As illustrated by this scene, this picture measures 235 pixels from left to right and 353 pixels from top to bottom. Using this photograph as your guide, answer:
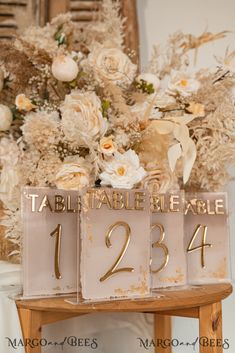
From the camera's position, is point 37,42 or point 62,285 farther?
point 37,42

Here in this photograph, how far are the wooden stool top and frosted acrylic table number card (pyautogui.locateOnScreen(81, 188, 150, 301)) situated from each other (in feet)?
0.10

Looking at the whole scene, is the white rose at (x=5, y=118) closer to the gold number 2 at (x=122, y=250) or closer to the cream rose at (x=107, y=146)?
the cream rose at (x=107, y=146)

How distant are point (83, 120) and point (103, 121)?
4 cm

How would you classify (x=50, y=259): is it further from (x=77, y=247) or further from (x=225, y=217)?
(x=225, y=217)

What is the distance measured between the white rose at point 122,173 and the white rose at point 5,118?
1.06 ft

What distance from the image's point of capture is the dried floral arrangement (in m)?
0.99

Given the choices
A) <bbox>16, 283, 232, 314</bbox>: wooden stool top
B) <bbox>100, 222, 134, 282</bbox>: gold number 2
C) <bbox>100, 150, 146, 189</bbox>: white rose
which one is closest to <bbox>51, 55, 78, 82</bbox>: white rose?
<bbox>100, 150, 146, 189</bbox>: white rose

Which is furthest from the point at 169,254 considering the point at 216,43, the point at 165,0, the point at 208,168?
the point at 165,0

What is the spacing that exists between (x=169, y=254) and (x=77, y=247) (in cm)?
20

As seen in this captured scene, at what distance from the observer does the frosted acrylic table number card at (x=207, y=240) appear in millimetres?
1081

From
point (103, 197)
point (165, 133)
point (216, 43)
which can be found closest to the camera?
point (103, 197)

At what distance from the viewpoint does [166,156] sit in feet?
3.54

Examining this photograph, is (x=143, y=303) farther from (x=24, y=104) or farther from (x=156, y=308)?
(x=24, y=104)

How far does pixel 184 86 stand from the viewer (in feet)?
3.75
